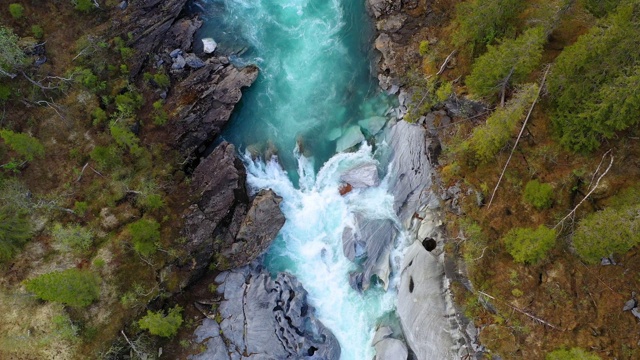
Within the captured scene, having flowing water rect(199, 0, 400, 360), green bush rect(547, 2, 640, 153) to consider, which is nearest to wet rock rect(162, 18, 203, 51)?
flowing water rect(199, 0, 400, 360)

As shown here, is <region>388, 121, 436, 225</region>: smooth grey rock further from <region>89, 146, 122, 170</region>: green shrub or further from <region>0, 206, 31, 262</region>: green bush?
<region>0, 206, 31, 262</region>: green bush

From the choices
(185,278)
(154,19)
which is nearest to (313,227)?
(185,278)

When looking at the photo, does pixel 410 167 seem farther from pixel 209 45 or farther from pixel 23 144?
pixel 23 144

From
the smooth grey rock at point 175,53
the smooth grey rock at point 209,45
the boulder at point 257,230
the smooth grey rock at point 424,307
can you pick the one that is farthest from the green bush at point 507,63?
the smooth grey rock at point 175,53

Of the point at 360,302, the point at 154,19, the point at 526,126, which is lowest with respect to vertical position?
the point at 360,302

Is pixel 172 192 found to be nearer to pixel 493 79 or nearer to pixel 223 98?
pixel 223 98

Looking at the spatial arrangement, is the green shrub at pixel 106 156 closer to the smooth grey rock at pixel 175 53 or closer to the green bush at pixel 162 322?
the smooth grey rock at pixel 175 53
